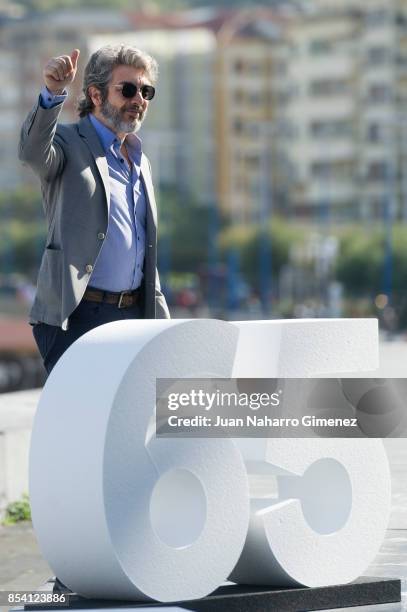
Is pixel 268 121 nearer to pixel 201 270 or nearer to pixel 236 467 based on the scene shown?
pixel 201 270

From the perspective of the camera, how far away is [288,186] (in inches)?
5310

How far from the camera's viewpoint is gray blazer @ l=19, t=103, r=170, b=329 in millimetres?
6117

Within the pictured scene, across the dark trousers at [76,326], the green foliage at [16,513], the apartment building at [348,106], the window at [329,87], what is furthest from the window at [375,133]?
the dark trousers at [76,326]

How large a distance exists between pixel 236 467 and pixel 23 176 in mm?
140758

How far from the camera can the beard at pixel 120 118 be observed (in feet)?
20.7

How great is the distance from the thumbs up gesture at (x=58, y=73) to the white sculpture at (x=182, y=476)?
782 mm

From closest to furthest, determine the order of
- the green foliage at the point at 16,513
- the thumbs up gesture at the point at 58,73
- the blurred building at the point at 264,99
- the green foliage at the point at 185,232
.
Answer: the thumbs up gesture at the point at 58,73, the green foliage at the point at 16,513, the green foliage at the point at 185,232, the blurred building at the point at 264,99

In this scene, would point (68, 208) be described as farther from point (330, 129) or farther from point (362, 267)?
point (330, 129)

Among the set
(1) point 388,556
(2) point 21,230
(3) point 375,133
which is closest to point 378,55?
(3) point 375,133

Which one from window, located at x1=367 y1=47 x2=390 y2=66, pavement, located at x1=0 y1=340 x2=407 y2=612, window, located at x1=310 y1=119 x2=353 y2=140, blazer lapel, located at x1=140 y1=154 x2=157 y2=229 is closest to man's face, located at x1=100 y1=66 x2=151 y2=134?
blazer lapel, located at x1=140 y1=154 x2=157 y2=229

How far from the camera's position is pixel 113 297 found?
6.30m

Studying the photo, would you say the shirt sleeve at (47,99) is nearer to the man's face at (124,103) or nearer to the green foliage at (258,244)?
the man's face at (124,103)

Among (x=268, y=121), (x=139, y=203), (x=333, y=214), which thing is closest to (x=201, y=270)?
(x=333, y=214)

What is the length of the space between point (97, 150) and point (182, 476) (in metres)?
1.16
